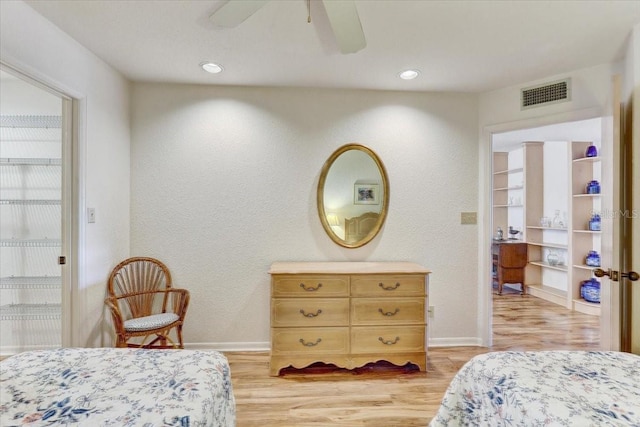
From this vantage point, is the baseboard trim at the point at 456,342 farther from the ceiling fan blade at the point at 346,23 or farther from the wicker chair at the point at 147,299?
the ceiling fan blade at the point at 346,23

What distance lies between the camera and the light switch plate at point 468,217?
3035 millimetres

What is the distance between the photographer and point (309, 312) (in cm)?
243

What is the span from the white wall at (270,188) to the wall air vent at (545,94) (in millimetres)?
416

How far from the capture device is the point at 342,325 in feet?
8.03

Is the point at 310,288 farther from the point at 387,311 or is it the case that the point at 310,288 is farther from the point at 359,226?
the point at 359,226

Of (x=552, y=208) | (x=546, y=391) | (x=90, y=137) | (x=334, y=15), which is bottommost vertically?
(x=546, y=391)

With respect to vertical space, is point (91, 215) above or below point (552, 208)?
below

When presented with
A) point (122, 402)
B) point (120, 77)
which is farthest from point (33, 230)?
point (122, 402)

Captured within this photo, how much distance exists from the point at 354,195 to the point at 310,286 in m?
0.98

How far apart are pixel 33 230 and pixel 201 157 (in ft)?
4.95

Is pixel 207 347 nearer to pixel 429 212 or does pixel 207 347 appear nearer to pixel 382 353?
pixel 382 353

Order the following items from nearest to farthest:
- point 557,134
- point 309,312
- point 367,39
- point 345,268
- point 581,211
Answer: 1. point 367,39
2. point 309,312
3. point 345,268
4. point 581,211
5. point 557,134

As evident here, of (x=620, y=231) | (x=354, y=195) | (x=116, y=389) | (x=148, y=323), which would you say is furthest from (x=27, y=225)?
(x=620, y=231)

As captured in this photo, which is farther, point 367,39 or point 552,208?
point 552,208
